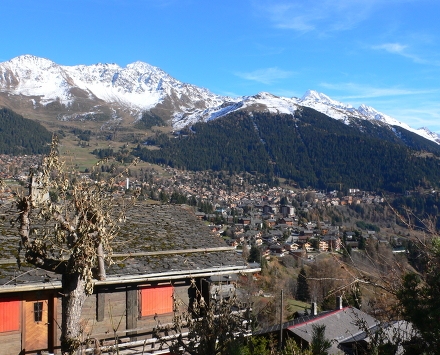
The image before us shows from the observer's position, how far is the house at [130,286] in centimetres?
856

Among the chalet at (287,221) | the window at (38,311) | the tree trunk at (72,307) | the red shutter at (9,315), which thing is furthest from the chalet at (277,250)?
the tree trunk at (72,307)

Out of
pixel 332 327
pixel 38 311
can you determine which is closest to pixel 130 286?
pixel 38 311

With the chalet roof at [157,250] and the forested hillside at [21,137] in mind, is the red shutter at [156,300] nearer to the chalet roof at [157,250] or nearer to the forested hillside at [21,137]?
the chalet roof at [157,250]

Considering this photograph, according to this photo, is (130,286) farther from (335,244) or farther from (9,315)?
(335,244)

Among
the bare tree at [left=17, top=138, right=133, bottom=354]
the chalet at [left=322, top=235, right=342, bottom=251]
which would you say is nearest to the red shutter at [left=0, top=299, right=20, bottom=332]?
the bare tree at [left=17, top=138, right=133, bottom=354]

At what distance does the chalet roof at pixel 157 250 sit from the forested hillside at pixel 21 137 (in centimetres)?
15526

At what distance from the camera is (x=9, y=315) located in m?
8.65

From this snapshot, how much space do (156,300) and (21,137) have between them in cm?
18536

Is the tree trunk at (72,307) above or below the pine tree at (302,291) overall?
above

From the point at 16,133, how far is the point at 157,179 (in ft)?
225

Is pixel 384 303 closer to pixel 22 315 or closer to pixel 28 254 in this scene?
pixel 28 254

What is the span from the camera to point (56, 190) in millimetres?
5305

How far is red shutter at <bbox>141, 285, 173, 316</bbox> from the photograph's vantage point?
1021 centimetres

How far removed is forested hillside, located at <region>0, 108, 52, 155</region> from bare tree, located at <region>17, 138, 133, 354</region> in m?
161
